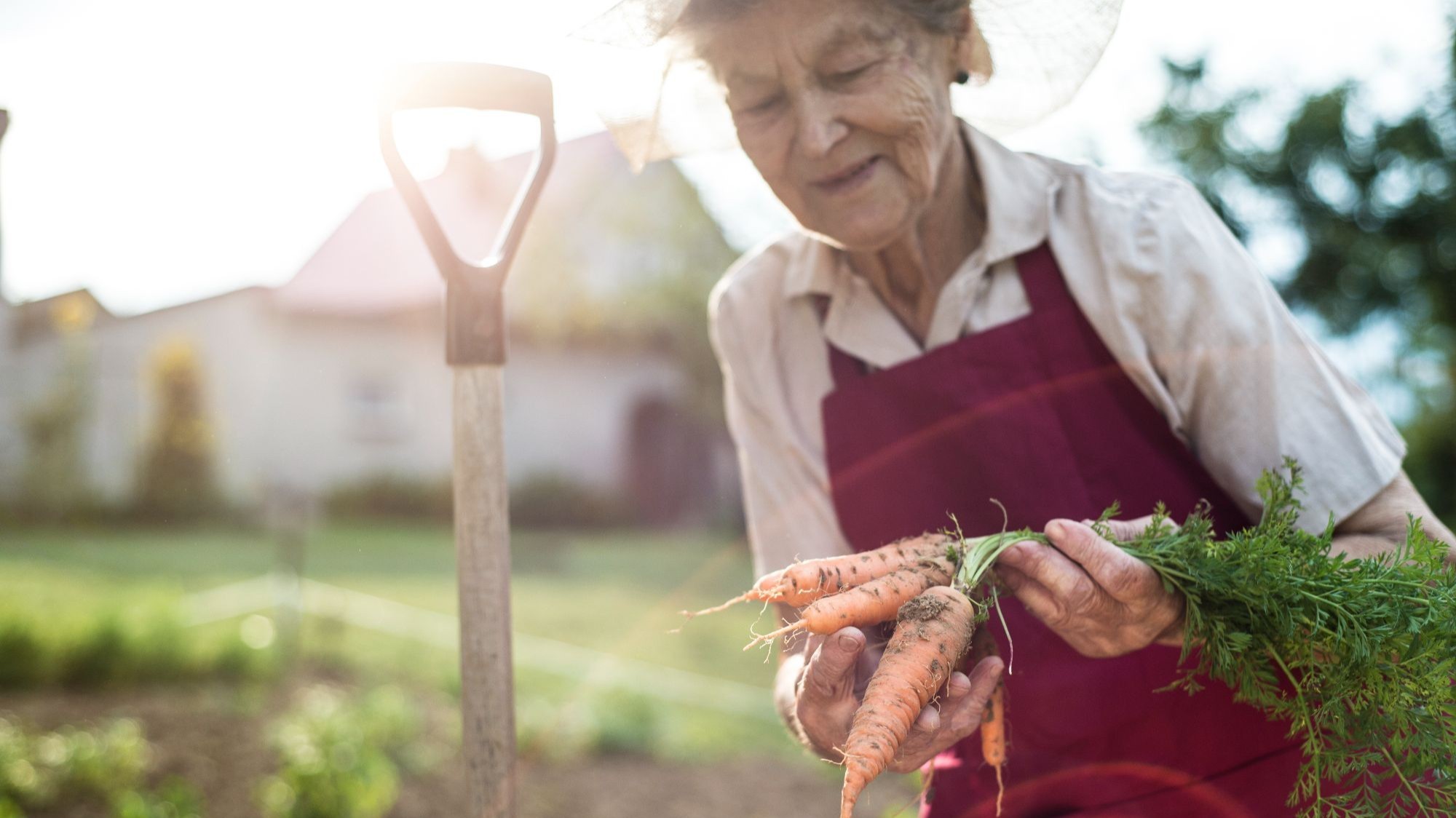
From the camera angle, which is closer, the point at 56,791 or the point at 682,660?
the point at 56,791

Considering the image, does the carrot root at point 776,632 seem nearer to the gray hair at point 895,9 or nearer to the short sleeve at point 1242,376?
the short sleeve at point 1242,376

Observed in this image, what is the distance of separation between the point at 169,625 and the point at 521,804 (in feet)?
8.31

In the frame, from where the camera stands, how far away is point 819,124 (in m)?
1.71

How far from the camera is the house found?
14.9 meters

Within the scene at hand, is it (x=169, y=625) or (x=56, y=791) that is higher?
(x=56, y=791)

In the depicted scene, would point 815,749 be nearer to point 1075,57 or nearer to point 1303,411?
point 1303,411

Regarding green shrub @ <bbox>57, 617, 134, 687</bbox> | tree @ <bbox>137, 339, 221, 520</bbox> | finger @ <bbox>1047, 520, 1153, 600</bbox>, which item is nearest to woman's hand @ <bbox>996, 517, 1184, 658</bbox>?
finger @ <bbox>1047, 520, 1153, 600</bbox>

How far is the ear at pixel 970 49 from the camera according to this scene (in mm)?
1858

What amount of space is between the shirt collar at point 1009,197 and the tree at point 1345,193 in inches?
162

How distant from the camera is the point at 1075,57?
1.93 m

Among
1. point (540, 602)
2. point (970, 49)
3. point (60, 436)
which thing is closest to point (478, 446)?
point (970, 49)

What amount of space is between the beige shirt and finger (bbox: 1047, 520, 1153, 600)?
0.45 meters

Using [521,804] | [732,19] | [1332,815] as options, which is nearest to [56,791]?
[521,804]

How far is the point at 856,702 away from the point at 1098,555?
43 centimetres
